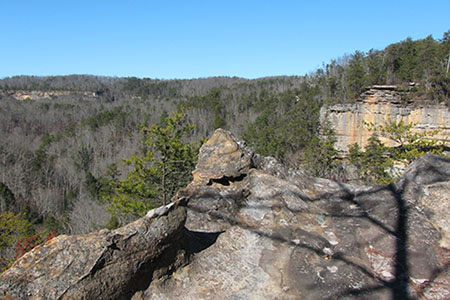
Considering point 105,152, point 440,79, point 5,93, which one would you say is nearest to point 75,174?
point 105,152

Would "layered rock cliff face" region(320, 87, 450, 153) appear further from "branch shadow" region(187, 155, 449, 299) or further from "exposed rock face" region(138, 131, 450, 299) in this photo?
"exposed rock face" region(138, 131, 450, 299)

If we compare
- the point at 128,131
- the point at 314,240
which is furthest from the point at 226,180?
the point at 128,131

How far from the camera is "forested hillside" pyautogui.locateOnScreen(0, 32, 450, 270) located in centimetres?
2367

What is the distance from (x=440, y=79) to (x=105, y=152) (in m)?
47.0

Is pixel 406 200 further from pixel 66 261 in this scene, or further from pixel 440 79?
pixel 440 79

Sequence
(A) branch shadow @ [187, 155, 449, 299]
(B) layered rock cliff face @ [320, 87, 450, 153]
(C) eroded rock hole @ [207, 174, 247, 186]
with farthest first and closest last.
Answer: (B) layered rock cliff face @ [320, 87, 450, 153]
(C) eroded rock hole @ [207, 174, 247, 186]
(A) branch shadow @ [187, 155, 449, 299]

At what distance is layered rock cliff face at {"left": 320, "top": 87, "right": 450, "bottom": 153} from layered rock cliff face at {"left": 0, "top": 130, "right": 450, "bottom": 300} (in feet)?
63.3

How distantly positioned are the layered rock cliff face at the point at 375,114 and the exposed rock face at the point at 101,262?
843 inches

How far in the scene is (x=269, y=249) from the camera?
347cm

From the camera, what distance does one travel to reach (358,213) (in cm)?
397

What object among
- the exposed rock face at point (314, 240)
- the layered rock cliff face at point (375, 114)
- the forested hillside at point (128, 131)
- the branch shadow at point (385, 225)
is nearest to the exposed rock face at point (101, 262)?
the exposed rock face at point (314, 240)

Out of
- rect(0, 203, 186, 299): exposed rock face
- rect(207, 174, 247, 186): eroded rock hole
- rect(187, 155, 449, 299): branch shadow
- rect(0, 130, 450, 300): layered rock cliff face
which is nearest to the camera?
rect(0, 203, 186, 299): exposed rock face

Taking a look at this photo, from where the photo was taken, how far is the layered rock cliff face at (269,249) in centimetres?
252

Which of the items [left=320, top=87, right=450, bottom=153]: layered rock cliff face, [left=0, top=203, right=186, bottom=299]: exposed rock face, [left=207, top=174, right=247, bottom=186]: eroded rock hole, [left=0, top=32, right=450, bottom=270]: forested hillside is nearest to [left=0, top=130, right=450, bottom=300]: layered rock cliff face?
[left=0, top=203, right=186, bottom=299]: exposed rock face
